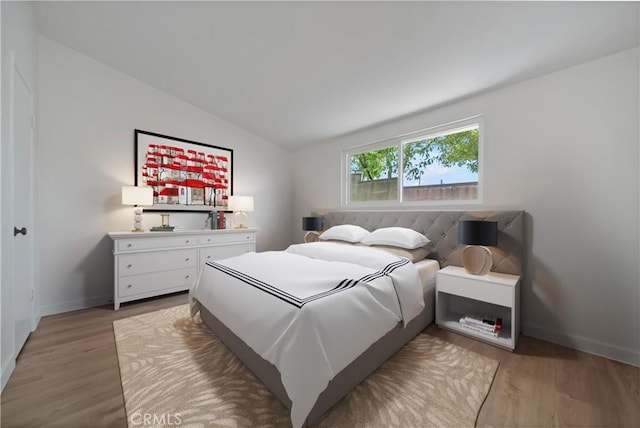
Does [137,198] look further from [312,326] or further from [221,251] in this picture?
[312,326]

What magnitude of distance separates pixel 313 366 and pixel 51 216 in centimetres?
329

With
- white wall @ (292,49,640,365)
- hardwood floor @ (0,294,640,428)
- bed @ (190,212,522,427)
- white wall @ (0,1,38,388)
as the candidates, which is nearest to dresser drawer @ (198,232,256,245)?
bed @ (190,212,522,427)

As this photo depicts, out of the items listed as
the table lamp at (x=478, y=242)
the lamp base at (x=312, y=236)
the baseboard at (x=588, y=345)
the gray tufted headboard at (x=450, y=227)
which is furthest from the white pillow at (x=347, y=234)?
the baseboard at (x=588, y=345)

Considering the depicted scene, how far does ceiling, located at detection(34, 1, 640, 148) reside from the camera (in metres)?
1.73

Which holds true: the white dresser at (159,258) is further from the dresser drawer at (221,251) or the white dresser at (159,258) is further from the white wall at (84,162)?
the white wall at (84,162)

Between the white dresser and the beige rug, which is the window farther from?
the white dresser

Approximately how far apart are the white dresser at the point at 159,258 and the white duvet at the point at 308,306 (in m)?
1.01

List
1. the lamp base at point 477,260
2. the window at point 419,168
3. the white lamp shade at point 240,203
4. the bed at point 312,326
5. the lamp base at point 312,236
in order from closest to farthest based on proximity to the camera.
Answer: the bed at point 312,326, the lamp base at point 477,260, the window at point 419,168, the white lamp shade at point 240,203, the lamp base at point 312,236

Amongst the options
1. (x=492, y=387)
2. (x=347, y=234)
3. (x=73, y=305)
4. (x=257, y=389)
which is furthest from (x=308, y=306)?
(x=73, y=305)

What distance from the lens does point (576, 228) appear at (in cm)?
201

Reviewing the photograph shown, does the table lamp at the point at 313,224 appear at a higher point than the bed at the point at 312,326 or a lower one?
higher

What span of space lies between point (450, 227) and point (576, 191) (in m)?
1.00

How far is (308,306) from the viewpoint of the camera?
1.27 m

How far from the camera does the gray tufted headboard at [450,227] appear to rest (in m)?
2.23
